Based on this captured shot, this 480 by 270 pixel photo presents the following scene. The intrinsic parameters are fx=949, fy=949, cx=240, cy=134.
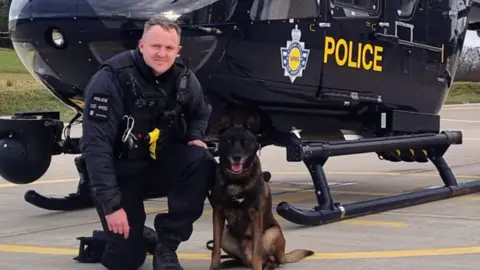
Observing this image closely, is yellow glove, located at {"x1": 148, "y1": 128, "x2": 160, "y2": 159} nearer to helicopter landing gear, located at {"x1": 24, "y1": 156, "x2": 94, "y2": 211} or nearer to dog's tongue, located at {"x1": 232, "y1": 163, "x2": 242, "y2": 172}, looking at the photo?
dog's tongue, located at {"x1": 232, "y1": 163, "x2": 242, "y2": 172}

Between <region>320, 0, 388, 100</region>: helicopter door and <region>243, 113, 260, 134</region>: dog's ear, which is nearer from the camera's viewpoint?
<region>243, 113, 260, 134</region>: dog's ear

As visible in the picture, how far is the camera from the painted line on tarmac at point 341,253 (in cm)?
688

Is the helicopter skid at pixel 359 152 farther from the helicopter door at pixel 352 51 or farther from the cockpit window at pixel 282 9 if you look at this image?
the cockpit window at pixel 282 9

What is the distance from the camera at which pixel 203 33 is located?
7801mm

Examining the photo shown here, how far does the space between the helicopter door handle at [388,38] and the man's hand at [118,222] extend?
4.49m

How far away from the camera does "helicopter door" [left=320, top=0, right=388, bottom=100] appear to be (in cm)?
880

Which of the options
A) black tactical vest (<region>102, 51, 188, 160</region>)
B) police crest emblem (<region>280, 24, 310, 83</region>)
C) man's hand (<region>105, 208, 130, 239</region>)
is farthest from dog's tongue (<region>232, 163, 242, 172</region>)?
police crest emblem (<region>280, 24, 310, 83</region>)

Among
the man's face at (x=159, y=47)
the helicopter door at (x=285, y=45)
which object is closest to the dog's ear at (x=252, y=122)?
the helicopter door at (x=285, y=45)

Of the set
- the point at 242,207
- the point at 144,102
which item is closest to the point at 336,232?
the point at 242,207

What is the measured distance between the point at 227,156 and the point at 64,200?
3.52 m

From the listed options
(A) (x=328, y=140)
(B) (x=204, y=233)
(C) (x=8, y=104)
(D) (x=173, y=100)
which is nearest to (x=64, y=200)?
(B) (x=204, y=233)

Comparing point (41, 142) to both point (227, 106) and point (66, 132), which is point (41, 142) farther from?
point (227, 106)

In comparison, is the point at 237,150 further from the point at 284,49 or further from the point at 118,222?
the point at 284,49

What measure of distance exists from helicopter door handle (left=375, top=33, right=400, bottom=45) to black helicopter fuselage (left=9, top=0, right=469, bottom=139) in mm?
12
